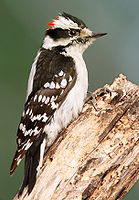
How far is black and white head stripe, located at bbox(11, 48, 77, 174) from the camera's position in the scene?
206 inches

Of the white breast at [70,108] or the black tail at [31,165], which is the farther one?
the white breast at [70,108]

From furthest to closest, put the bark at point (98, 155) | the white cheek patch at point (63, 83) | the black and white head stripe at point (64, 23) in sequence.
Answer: the black and white head stripe at point (64, 23) < the white cheek patch at point (63, 83) < the bark at point (98, 155)

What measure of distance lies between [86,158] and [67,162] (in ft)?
0.54

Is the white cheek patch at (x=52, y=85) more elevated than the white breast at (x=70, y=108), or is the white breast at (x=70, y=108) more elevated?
the white cheek patch at (x=52, y=85)

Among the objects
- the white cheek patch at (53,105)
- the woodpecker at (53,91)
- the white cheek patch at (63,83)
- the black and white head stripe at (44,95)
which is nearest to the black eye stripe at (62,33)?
the woodpecker at (53,91)

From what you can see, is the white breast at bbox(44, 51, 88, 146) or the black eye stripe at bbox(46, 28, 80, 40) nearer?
the white breast at bbox(44, 51, 88, 146)

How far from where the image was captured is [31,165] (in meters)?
5.14

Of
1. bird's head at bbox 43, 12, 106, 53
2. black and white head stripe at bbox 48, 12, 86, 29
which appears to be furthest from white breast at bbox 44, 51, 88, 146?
black and white head stripe at bbox 48, 12, 86, 29

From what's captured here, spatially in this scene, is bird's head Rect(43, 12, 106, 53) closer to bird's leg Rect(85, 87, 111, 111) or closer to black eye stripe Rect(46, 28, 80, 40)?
black eye stripe Rect(46, 28, 80, 40)

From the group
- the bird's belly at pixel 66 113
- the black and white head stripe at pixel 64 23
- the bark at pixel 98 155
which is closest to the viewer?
the bark at pixel 98 155

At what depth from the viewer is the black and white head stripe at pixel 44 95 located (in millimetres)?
5236

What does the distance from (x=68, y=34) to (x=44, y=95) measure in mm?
737

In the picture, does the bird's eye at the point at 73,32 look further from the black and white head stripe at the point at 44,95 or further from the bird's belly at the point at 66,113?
the bird's belly at the point at 66,113

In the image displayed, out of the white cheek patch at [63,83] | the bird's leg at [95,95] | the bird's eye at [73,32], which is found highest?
the bird's eye at [73,32]
